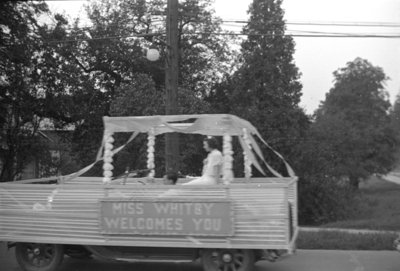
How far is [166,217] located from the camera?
7180mm

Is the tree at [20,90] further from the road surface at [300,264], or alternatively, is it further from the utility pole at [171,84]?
the road surface at [300,264]

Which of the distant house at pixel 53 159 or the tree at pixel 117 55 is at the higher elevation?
the tree at pixel 117 55

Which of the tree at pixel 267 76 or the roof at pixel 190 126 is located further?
the tree at pixel 267 76

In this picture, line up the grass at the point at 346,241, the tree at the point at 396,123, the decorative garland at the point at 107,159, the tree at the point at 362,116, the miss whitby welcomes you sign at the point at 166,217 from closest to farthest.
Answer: the miss whitby welcomes you sign at the point at 166,217, the decorative garland at the point at 107,159, the grass at the point at 346,241, the tree at the point at 362,116, the tree at the point at 396,123

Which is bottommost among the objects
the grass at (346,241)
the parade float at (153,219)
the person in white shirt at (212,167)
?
the grass at (346,241)

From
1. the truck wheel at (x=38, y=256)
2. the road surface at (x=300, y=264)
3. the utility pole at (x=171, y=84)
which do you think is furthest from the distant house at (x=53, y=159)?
the truck wheel at (x=38, y=256)

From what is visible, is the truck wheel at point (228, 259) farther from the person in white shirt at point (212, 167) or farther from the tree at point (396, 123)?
the tree at point (396, 123)

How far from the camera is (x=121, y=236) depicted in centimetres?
733

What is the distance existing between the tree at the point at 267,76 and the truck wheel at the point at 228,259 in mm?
17019

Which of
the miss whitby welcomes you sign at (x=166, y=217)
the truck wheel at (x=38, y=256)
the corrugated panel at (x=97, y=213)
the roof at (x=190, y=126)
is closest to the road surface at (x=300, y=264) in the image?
the truck wheel at (x=38, y=256)

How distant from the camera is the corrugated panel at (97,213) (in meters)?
6.89

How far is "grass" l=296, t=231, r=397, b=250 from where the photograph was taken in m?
9.83

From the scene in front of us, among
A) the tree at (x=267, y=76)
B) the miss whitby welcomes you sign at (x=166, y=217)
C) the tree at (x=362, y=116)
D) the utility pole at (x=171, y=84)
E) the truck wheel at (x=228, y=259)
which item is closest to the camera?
the miss whitby welcomes you sign at (x=166, y=217)

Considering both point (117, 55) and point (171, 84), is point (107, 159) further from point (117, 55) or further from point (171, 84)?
point (117, 55)
